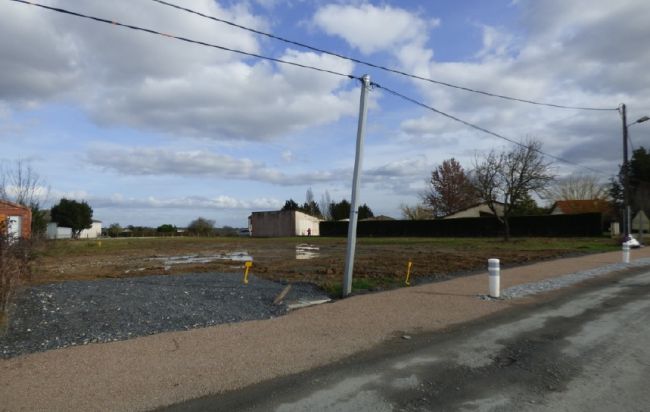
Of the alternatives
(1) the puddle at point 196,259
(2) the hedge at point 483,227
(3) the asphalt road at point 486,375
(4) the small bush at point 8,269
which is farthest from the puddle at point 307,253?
(2) the hedge at point 483,227

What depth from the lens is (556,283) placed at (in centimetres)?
1363

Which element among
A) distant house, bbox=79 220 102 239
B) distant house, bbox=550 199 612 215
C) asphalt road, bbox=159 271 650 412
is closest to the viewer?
A: asphalt road, bbox=159 271 650 412

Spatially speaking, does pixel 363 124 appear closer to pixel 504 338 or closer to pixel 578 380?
pixel 504 338

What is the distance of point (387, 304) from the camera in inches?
409

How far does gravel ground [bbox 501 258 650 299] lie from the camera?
1194 cm


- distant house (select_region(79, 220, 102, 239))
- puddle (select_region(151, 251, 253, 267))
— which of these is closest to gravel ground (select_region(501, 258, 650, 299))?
puddle (select_region(151, 251, 253, 267))

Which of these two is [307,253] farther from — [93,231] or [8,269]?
[93,231]

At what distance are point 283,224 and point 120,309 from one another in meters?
68.1

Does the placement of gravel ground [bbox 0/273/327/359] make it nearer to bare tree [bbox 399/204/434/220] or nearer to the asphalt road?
the asphalt road

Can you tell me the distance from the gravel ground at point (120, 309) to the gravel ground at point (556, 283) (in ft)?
14.8

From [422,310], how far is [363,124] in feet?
16.2

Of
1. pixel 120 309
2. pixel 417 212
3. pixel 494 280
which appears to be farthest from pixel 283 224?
pixel 120 309

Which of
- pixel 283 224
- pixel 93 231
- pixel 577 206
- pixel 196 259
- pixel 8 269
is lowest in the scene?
pixel 196 259

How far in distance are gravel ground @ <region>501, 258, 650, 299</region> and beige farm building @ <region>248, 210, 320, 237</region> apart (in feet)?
192
